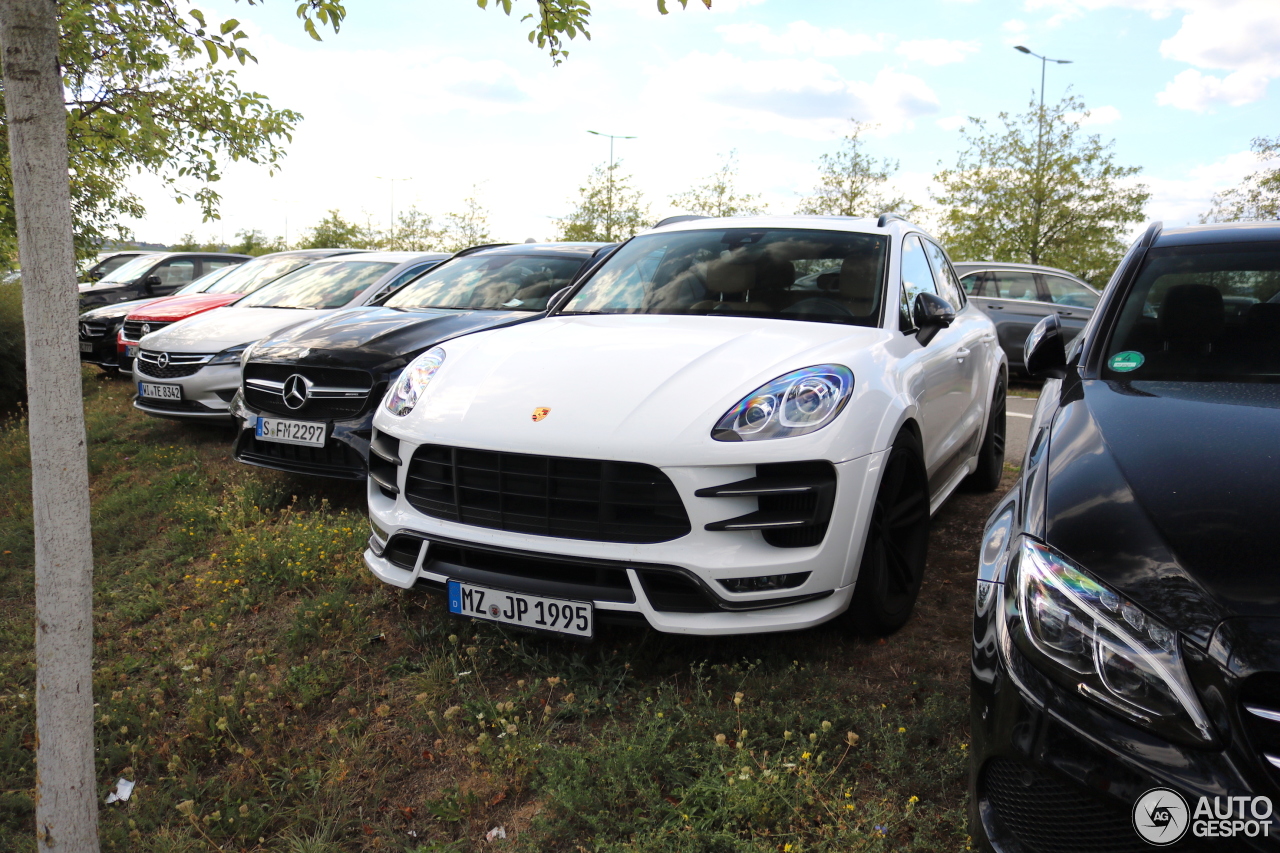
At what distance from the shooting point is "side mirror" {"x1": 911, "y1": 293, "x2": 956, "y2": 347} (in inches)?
157

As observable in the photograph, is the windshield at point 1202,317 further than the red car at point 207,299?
No

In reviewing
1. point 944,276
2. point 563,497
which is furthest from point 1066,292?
point 563,497

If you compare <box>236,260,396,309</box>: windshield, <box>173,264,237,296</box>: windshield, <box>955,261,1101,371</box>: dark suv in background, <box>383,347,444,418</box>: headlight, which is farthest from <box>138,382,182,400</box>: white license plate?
<box>955,261,1101,371</box>: dark suv in background

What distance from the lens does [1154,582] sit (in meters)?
1.70

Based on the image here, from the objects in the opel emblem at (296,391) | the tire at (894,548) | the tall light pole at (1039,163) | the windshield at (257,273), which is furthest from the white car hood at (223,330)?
the tall light pole at (1039,163)

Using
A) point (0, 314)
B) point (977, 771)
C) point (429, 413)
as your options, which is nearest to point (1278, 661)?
point (977, 771)

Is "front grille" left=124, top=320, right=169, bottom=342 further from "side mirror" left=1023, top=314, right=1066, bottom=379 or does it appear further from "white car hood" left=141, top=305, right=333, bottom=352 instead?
"side mirror" left=1023, top=314, right=1066, bottom=379

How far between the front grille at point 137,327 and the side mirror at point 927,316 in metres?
7.87

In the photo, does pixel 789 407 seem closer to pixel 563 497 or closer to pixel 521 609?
pixel 563 497

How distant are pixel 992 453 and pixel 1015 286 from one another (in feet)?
25.5

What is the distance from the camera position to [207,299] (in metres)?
9.62

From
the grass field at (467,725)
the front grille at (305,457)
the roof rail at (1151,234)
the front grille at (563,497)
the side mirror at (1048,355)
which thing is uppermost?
the roof rail at (1151,234)

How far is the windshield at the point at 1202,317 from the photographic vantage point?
2.74m

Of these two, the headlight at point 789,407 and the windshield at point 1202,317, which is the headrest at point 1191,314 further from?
the headlight at point 789,407
